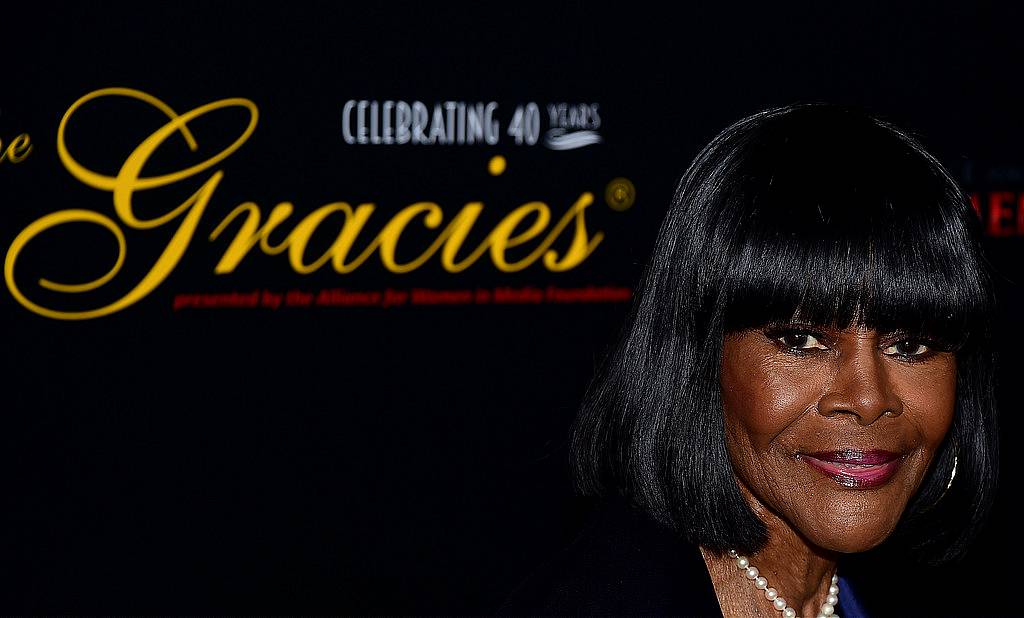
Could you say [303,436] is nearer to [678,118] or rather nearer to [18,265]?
[18,265]

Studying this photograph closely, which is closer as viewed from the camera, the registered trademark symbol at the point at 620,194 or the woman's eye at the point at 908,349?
the woman's eye at the point at 908,349

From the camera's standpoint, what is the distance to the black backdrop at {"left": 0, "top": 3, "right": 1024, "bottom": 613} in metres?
3.24

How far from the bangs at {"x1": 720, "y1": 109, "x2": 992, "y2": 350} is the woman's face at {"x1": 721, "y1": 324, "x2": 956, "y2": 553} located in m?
0.03

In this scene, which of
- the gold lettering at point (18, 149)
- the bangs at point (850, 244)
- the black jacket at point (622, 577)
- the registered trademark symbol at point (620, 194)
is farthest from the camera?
the registered trademark symbol at point (620, 194)

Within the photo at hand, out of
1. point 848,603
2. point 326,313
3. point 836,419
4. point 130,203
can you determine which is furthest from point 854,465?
point 130,203

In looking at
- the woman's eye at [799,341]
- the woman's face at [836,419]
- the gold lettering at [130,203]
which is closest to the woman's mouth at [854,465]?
the woman's face at [836,419]

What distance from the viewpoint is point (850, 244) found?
1.11m

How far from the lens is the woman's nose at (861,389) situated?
1.13 meters

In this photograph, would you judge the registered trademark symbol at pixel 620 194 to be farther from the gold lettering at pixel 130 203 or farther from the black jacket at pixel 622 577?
the black jacket at pixel 622 577

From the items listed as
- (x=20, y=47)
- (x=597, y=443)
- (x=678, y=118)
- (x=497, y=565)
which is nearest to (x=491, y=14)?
(x=678, y=118)

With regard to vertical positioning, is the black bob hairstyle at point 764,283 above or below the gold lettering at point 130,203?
below

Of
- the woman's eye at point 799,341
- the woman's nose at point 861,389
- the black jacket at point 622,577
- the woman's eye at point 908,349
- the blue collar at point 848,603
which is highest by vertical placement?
the woman's eye at point 799,341

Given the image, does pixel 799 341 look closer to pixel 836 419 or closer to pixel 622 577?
pixel 836 419

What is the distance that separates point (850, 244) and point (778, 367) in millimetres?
139
